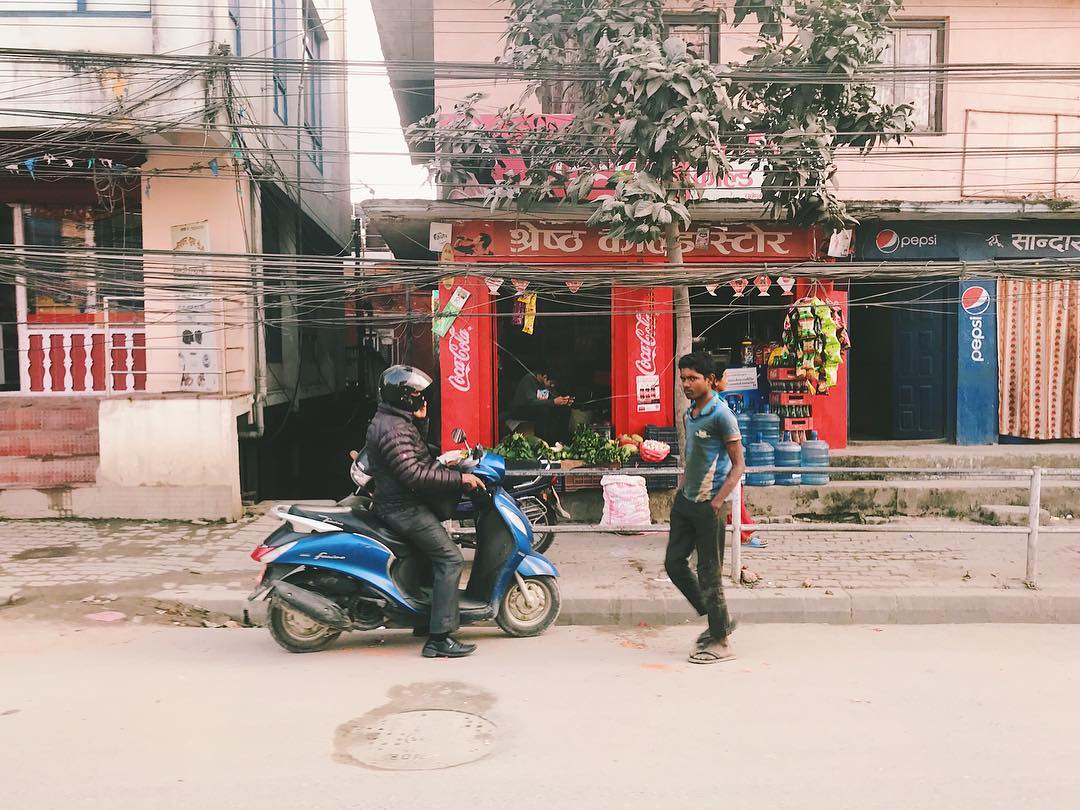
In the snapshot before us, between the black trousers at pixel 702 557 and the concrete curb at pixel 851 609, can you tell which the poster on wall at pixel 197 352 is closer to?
the concrete curb at pixel 851 609

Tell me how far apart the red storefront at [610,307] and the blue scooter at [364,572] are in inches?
187

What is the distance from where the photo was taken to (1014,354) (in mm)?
10984

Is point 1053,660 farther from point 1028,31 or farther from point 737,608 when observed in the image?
point 1028,31

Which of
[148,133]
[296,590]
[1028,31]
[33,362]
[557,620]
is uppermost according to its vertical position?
[1028,31]

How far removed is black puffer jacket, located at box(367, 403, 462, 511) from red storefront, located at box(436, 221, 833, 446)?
196 inches

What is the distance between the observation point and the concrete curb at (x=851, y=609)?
20.5 feet

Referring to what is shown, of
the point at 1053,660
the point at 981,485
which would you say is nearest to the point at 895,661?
the point at 1053,660

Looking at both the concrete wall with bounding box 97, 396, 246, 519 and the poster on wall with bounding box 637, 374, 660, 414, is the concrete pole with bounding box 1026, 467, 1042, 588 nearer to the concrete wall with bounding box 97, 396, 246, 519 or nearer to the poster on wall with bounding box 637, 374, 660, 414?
the poster on wall with bounding box 637, 374, 660, 414

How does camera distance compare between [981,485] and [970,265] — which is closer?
[970,265]

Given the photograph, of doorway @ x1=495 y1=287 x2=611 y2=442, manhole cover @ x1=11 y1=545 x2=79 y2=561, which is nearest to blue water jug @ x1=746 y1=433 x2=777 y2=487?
doorway @ x1=495 y1=287 x2=611 y2=442

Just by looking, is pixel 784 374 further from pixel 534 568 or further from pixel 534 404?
pixel 534 568

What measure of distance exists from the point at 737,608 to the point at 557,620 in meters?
1.30

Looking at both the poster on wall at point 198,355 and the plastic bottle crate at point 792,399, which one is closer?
the poster on wall at point 198,355

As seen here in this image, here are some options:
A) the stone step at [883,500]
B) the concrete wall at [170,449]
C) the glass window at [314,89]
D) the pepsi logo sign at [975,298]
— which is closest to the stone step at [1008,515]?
the stone step at [883,500]
